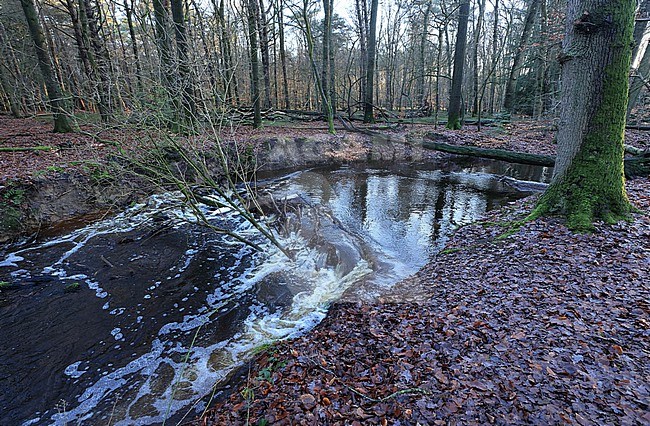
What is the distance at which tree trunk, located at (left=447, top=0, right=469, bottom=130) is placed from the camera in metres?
17.4

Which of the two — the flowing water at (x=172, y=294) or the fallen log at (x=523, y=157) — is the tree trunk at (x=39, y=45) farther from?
the fallen log at (x=523, y=157)

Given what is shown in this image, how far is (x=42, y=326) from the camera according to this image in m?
5.05

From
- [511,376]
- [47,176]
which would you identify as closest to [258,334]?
[511,376]

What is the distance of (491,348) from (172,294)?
530 cm

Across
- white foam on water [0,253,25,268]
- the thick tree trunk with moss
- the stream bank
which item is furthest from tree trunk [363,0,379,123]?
white foam on water [0,253,25,268]

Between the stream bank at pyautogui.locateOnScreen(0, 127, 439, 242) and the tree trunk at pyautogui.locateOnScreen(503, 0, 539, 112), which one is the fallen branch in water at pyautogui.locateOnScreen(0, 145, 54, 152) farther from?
the tree trunk at pyautogui.locateOnScreen(503, 0, 539, 112)

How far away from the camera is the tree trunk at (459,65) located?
1742cm

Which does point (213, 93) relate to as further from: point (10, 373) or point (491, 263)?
point (491, 263)

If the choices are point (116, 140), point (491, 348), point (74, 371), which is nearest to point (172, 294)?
point (74, 371)

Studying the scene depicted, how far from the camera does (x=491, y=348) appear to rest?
3.42 m

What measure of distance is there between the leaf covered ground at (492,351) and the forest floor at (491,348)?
13 mm

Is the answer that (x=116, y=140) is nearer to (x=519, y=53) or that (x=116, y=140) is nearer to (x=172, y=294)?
(x=172, y=294)

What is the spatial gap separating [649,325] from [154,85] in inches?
340

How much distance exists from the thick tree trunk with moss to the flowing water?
2806mm
